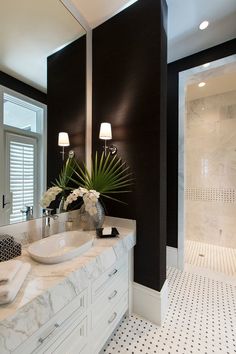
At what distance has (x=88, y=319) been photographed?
3.73 ft

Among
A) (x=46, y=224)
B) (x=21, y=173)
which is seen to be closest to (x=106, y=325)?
(x=46, y=224)

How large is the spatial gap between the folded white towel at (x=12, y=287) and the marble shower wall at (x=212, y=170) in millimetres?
3375

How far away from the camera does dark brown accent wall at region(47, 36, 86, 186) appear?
1.64 m

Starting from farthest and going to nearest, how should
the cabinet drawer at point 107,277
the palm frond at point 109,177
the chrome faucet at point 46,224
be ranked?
the palm frond at point 109,177
the chrome faucet at point 46,224
the cabinet drawer at point 107,277

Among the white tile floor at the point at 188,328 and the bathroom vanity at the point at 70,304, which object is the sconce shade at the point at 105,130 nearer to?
the bathroom vanity at the point at 70,304

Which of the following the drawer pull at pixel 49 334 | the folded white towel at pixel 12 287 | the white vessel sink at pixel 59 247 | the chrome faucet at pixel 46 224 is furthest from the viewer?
the chrome faucet at pixel 46 224

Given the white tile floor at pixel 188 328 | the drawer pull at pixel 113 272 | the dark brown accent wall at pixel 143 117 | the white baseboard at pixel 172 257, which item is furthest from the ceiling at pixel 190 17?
the white tile floor at pixel 188 328

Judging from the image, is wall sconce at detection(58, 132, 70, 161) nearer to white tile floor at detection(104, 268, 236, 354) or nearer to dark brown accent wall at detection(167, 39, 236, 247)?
dark brown accent wall at detection(167, 39, 236, 247)

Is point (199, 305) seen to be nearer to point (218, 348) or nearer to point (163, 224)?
point (218, 348)

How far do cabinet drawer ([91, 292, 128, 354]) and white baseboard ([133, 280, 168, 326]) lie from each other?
19cm

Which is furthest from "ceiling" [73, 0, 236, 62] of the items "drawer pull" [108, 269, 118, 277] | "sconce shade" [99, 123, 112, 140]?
"drawer pull" [108, 269, 118, 277]

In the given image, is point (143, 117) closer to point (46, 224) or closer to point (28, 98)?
point (28, 98)

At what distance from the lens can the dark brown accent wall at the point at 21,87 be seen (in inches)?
48.9

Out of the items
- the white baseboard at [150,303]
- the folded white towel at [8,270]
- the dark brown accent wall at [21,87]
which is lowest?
the white baseboard at [150,303]
